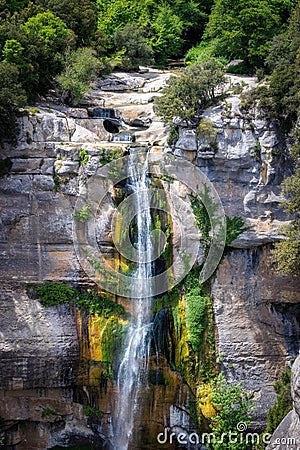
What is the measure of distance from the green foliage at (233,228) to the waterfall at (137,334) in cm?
263

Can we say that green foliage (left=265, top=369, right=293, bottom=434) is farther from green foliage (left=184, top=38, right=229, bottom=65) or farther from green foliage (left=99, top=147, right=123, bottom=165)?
green foliage (left=184, top=38, right=229, bottom=65)

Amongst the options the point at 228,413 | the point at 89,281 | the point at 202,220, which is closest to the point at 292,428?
the point at 228,413

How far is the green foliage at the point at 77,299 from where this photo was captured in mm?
21281

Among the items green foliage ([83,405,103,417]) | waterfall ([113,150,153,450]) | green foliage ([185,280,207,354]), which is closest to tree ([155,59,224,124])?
waterfall ([113,150,153,450])

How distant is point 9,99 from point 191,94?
6.02 m

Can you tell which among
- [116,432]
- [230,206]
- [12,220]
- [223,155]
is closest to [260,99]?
[223,155]

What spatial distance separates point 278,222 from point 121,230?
5.24m

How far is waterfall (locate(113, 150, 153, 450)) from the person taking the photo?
69.2 ft

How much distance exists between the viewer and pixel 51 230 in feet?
70.1

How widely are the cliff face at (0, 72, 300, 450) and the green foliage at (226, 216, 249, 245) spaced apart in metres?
0.17

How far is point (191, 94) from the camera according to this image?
21.3 meters

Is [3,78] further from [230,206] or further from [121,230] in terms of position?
[230,206]

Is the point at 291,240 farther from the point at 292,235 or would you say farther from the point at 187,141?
the point at 187,141

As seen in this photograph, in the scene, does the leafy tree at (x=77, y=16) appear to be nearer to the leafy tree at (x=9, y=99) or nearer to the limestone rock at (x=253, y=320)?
the leafy tree at (x=9, y=99)
